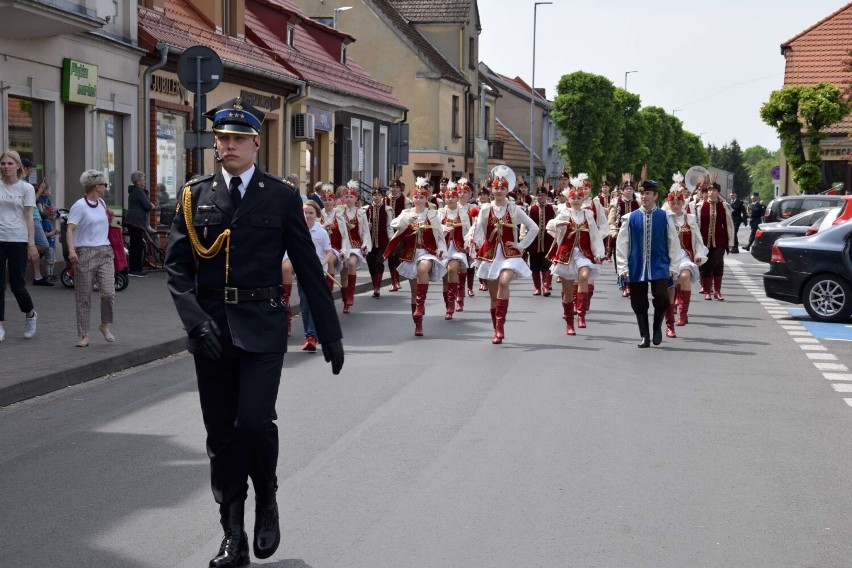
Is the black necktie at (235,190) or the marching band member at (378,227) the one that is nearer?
the black necktie at (235,190)

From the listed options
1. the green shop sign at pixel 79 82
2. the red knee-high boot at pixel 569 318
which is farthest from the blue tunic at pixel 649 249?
the green shop sign at pixel 79 82

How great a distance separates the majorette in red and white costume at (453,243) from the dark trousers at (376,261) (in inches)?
138

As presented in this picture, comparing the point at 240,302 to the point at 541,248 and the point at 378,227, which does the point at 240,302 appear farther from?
the point at 378,227

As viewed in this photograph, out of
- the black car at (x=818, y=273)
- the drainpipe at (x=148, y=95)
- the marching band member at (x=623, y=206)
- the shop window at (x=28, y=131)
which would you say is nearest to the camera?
the black car at (x=818, y=273)

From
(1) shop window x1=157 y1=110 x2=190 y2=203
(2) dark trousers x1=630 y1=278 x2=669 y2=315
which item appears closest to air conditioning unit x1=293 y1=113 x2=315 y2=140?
(1) shop window x1=157 y1=110 x2=190 y2=203

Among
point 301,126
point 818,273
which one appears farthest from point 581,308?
point 301,126

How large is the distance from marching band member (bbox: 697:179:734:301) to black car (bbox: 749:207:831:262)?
30.2 ft

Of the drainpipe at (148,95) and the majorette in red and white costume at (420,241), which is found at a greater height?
the drainpipe at (148,95)

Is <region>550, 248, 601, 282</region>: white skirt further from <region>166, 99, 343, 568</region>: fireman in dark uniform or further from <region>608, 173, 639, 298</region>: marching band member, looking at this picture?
<region>166, 99, 343, 568</region>: fireman in dark uniform

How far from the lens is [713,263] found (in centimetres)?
2245

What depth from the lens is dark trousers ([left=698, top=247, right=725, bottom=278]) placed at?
22312 millimetres

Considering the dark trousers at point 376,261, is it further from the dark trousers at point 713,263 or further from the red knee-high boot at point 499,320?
the red knee-high boot at point 499,320

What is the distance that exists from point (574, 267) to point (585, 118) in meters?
72.2

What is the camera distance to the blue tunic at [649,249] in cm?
1505
